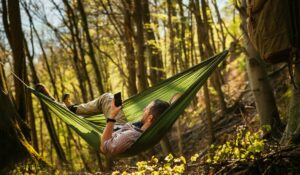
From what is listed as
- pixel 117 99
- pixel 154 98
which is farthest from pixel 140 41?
pixel 117 99

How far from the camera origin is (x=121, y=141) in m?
3.11

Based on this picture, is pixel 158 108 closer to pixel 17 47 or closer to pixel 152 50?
pixel 17 47

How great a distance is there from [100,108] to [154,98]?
568 mm

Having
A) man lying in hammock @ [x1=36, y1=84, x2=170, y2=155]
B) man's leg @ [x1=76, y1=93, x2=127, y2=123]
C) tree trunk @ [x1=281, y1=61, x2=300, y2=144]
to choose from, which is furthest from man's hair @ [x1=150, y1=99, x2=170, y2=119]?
tree trunk @ [x1=281, y1=61, x2=300, y2=144]

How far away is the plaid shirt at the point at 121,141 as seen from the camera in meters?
3.09

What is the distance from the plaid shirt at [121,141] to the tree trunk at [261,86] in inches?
65.6

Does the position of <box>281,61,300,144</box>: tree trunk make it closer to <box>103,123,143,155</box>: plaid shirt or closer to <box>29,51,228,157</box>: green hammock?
<box>29,51,228,157</box>: green hammock

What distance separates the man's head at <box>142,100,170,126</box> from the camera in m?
3.21

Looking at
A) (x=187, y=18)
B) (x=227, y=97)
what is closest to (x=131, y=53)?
(x=187, y=18)

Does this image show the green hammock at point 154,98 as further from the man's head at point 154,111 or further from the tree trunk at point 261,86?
the tree trunk at point 261,86

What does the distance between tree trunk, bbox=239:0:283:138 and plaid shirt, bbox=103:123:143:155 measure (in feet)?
5.47

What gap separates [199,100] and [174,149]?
228 centimetres

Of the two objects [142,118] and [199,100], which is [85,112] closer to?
[142,118]

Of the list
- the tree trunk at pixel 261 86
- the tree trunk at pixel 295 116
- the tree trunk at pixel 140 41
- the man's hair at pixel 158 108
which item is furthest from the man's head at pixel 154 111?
the tree trunk at pixel 140 41
